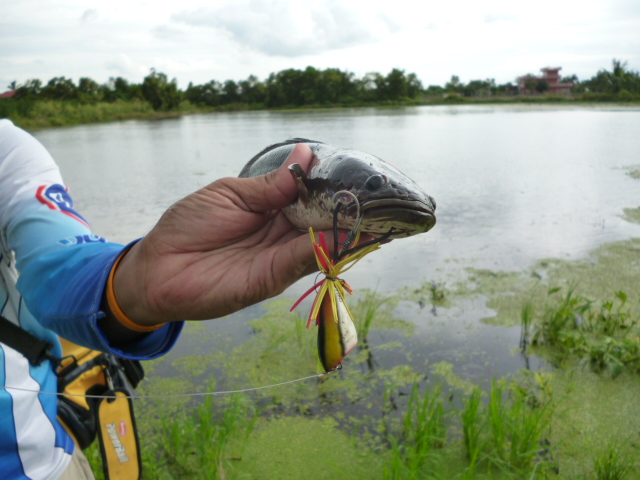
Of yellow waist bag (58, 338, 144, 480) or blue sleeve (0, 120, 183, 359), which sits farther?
yellow waist bag (58, 338, 144, 480)

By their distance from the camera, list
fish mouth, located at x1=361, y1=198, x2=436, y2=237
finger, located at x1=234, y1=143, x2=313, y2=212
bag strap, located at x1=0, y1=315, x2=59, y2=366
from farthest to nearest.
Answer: bag strap, located at x1=0, y1=315, x2=59, y2=366 < finger, located at x1=234, y1=143, x2=313, y2=212 < fish mouth, located at x1=361, y1=198, x2=436, y2=237

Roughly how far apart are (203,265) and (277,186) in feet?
0.91

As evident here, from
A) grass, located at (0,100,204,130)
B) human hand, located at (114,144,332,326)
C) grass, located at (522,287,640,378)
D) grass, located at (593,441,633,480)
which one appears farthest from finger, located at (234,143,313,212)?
grass, located at (0,100,204,130)

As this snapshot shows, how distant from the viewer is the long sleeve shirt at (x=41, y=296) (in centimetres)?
118

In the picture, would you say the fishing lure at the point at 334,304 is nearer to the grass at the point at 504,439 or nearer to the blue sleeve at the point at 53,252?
the blue sleeve at the point at 53,252

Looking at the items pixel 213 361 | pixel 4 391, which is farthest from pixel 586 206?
pixel 4 391

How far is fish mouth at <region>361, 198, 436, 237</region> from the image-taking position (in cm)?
86

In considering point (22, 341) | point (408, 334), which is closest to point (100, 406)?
point (22, 341)

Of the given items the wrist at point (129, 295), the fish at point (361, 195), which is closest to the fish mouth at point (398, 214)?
the fish at point (361, 195)

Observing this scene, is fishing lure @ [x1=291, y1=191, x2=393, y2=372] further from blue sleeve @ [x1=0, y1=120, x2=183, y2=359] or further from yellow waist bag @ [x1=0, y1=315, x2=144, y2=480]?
yellow waist bag @ [x1=0, y1=315, x2=144, y2=480]

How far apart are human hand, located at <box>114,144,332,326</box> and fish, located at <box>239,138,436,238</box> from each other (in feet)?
0.29

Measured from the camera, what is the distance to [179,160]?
22.7 ft

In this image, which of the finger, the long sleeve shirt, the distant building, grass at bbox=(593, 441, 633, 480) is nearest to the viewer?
the finger

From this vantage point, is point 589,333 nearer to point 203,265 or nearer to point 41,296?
point 203,265
